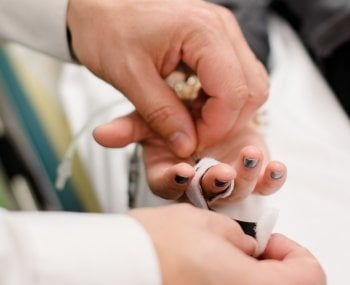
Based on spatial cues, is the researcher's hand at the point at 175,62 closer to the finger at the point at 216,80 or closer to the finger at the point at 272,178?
the finger at the point at 216,80

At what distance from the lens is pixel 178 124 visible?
0.63 meters

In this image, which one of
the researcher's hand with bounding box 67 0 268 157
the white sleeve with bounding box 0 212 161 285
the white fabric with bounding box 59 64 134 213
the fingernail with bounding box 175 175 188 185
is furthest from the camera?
the white fabric with bounding box 59 64 134 213

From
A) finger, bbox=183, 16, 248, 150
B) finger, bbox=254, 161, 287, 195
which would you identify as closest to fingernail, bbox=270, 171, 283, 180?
finger, bbox=254, 161, 287, 195

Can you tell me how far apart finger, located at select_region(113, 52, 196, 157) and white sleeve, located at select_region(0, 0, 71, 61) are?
14 cm

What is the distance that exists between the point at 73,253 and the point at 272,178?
0.21 m

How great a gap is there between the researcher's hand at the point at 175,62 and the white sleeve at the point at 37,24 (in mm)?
68

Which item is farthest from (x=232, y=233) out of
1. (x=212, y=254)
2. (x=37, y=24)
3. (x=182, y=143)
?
(x=37, y=24)

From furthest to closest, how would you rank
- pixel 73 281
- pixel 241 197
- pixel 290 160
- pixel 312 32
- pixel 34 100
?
pixel 34 100
pixel 312 32
pixel 290 160
pixel 241 197
pixel 73 281

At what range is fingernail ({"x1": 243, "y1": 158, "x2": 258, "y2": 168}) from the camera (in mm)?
505

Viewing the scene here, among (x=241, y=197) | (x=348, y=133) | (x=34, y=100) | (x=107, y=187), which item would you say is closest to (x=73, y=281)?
(x=241, y=197)

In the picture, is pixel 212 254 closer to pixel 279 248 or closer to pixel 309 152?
pixel 279 248

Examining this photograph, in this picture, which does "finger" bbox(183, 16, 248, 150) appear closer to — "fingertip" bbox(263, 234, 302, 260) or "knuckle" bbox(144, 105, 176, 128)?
"knuckle" bbox(144, 105, 176, 128)

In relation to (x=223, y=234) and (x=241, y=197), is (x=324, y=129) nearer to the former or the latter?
(x=241, y=197)

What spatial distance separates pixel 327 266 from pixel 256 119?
23cm
